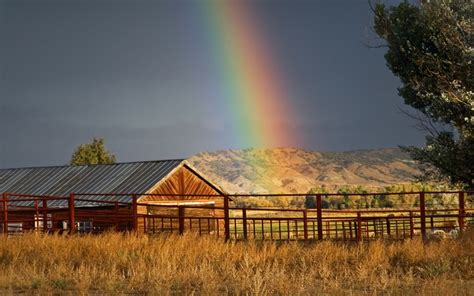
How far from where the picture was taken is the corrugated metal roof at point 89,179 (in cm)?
3844

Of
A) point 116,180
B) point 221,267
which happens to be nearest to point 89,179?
point 116,180

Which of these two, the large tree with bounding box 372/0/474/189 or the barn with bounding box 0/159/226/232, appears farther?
the barn with bounding box 0/159/226/232

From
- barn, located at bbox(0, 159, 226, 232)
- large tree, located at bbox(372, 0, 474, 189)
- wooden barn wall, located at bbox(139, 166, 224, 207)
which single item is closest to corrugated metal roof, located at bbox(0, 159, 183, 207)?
barn, located at bbox(0, 159, 226, 232)

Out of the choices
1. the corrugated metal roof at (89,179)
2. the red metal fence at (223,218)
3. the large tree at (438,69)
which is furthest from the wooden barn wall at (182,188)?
the large tree at (438,69)

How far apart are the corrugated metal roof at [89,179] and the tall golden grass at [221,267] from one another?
65.0 feet

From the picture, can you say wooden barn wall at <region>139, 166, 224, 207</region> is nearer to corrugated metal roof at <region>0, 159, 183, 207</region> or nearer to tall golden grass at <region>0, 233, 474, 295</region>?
corrugated metal roof at <region>0, 159, 183, 207</region>

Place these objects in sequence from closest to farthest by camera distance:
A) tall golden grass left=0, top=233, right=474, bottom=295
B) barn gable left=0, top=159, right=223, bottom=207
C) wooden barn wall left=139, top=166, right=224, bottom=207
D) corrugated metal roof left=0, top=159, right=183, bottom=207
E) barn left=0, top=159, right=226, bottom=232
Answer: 1. tall golden grass left=0, top=233, right=474, bottom=295
2. barn left=0, top=159, right=226, bottom=232
3. wooden barn wall left=139, top=166, right=224, bottom=207
4. barn gable left=0, top=159, right=223, bottom=207
5. corrugated metal roof left=0, top=159, right=183, bottom=207

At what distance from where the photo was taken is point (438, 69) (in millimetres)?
19875

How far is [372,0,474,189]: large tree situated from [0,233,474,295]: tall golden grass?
436cm

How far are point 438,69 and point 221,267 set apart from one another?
973cm

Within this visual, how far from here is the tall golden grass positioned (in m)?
11.0

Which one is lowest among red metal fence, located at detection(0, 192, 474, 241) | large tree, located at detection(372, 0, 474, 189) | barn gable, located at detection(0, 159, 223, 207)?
red metal fence, located at detection(0, 192, 474, 241)

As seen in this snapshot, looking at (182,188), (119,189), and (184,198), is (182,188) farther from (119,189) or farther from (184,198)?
(119,189)

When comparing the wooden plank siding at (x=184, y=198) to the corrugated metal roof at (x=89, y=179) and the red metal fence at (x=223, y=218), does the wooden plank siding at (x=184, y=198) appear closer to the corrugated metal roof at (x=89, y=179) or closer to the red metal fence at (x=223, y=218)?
the red metal fence at (x=223, y=218)
